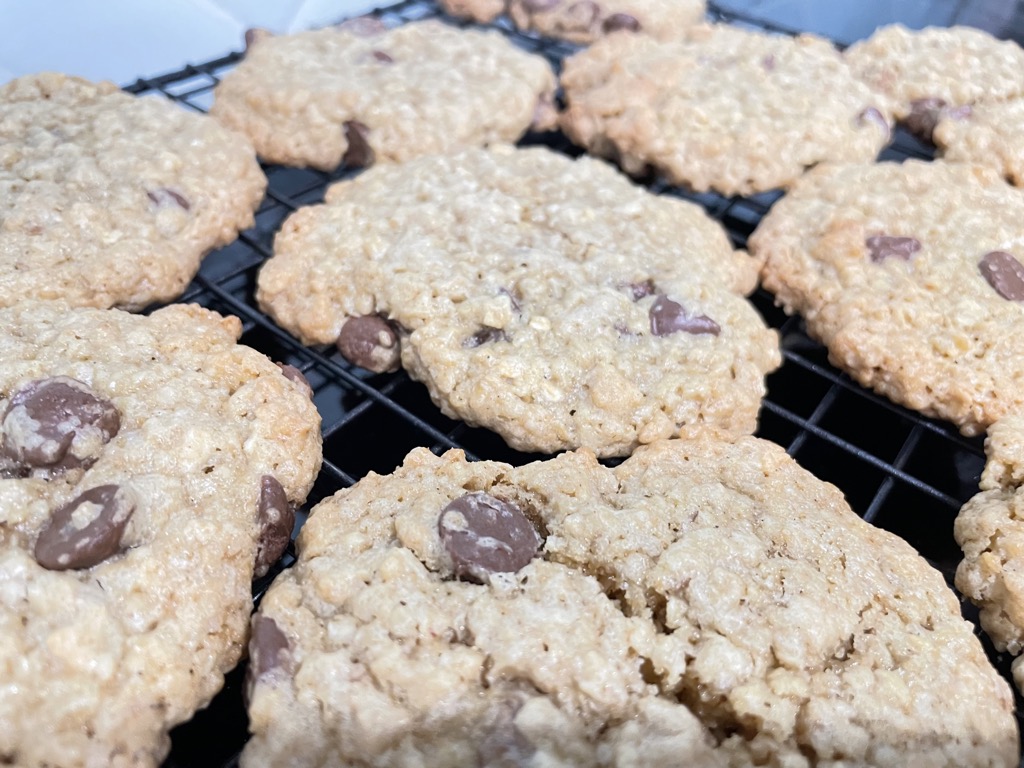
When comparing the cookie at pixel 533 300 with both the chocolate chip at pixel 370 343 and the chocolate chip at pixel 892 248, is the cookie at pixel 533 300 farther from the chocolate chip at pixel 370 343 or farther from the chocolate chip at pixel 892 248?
the chocolate chip at pixel 892 248

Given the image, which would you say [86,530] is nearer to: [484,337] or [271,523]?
[271,523]

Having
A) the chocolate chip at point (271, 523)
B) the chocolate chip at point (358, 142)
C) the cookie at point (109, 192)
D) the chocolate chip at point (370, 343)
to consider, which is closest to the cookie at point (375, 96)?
the chocolate chip at point (358, 142)

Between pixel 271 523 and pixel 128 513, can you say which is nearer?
pixel 128 513

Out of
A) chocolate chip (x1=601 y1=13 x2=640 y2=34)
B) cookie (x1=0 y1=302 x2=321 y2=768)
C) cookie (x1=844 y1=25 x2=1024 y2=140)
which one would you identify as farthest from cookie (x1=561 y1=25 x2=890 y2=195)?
cookie (x1=0 y1=302 x2=321 y2=768)

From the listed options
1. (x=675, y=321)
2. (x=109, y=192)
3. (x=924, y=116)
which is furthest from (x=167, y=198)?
(x=924, y=116)

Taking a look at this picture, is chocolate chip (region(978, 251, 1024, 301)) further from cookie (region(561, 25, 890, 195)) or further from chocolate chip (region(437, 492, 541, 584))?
chocolate chip (region(437, 492, 541, 584))
